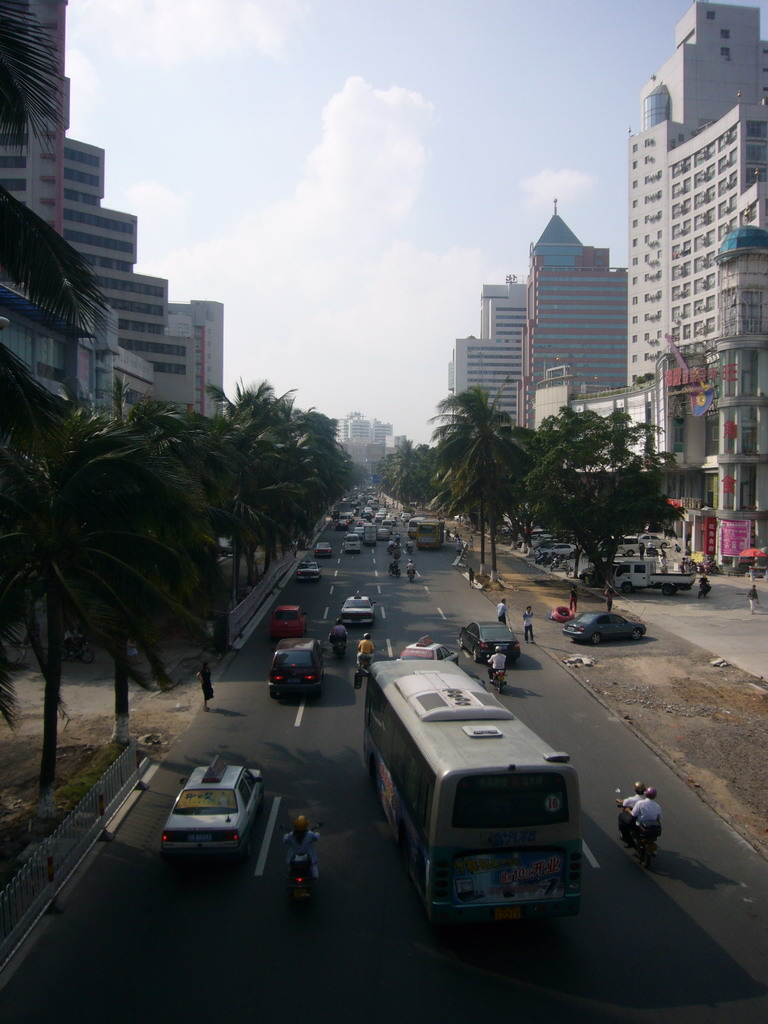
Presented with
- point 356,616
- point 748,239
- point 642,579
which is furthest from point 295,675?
point 748,239

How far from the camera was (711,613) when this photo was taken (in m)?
36.4

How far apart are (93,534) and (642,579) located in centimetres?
3657

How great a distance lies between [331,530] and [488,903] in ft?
262

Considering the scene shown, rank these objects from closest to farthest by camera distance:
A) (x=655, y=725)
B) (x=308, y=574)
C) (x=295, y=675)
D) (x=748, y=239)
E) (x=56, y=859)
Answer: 1. (x=56, y=859)
2. (x=655, y=725)
3. (x=295, y=675)
4. (x=308, y=574)
5. (x=748, y=239)

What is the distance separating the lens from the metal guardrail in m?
9.32

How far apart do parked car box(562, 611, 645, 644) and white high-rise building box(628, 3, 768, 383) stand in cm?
5419

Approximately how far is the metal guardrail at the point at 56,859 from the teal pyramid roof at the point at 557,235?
170m

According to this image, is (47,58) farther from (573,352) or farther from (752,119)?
(573,352)

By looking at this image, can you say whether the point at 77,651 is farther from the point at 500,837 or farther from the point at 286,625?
the point at 500,837

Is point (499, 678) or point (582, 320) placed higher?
point (582, 320)

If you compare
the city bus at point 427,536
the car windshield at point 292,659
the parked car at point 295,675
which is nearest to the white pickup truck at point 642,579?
the city bus at point 427,536

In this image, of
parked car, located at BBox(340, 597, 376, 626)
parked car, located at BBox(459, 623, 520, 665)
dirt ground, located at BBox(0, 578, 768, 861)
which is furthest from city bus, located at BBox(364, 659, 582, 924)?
parked car, located at BBox(340, 597, 376, 626)

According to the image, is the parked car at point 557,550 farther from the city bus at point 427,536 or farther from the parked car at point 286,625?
the parked car at point 286,625

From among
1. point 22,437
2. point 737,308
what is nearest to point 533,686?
point 22,437
